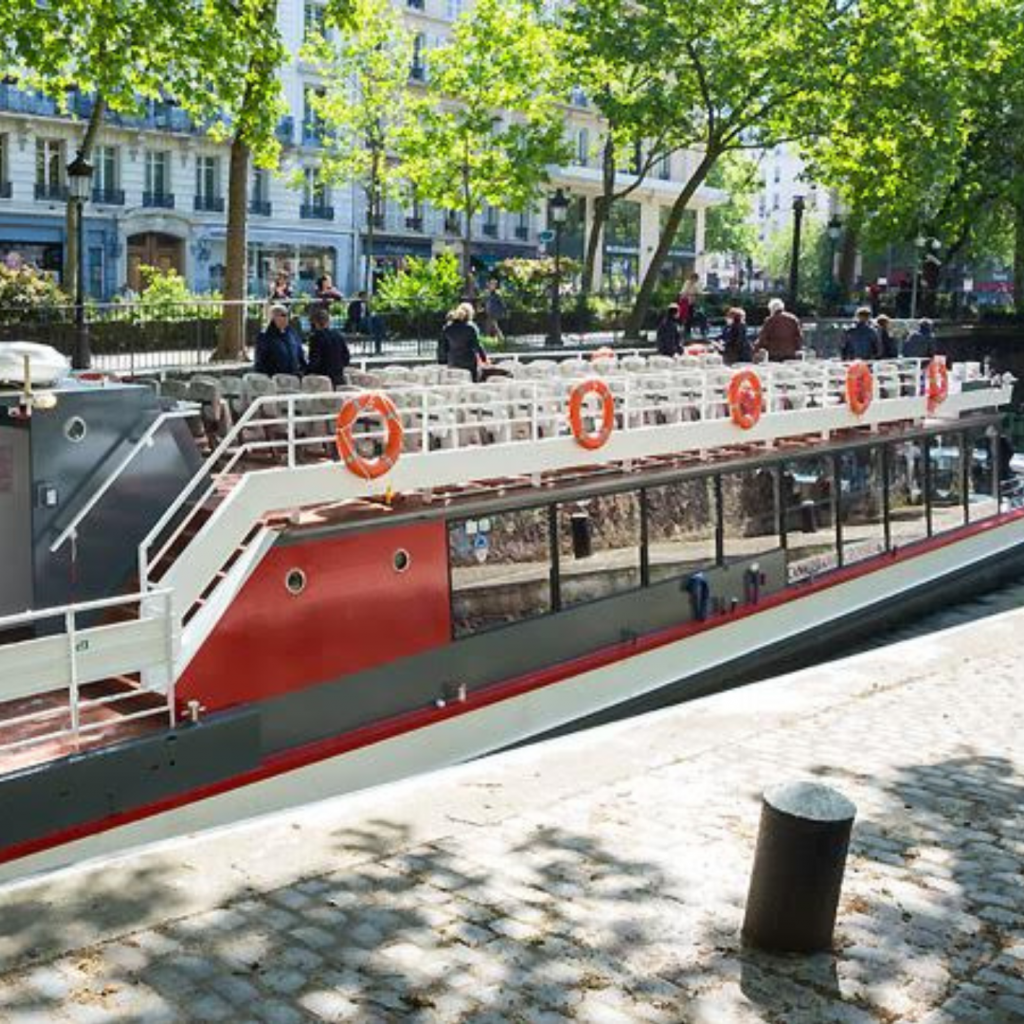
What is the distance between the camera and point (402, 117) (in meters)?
49.0

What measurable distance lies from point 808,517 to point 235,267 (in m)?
14.9

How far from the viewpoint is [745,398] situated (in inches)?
583

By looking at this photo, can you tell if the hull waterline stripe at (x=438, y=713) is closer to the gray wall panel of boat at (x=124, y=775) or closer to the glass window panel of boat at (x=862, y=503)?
the gray wall panel of boat at (x=124, y=775)

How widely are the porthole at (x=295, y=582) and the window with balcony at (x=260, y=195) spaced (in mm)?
49171

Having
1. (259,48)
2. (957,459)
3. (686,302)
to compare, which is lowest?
(957,459)

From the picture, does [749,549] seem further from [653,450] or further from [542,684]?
[542,684]

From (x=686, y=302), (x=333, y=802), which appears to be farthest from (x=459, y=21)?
(x=333, y=802)

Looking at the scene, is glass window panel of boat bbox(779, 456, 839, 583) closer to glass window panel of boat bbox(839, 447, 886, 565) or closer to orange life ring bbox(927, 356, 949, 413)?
glass window panel of boat bbox(839, 447, 886, 565)

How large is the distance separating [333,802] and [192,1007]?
8.56 feet

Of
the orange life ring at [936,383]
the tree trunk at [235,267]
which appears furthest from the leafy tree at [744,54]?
the orange life ring at [936,383]

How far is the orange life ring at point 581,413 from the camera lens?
41.1ft

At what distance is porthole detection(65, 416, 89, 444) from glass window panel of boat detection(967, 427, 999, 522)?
13844mm

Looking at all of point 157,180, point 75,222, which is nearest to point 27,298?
point 75,222

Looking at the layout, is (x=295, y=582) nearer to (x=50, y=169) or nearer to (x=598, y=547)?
(x=598, y=547)
